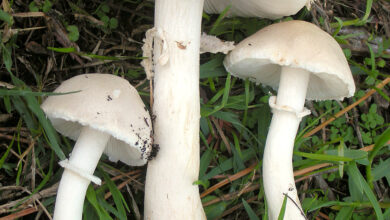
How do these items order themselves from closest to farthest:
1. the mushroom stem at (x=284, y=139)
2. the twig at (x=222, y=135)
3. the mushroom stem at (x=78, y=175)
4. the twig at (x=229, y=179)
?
the mushroom stem at (x=78, y=175) → the mushroom stem at (x=284, y=139) → the twig at (x=229, y=179) → the twig at (x=222, y=135)

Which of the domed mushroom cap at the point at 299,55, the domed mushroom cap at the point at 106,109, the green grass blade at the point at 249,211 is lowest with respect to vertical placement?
the green grass blade at the point at 249,211

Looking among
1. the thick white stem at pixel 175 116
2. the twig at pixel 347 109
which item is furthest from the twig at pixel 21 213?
the twig at pixel 347 109

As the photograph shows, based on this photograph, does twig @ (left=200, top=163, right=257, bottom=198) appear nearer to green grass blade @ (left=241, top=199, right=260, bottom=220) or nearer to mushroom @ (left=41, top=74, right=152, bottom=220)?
green grass blade @ (left=241, top=199, right=260, bottom=220)

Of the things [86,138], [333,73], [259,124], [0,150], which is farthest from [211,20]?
[0,150]

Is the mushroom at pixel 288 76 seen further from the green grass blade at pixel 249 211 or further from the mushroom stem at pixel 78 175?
the mushroom stem at pixel 78 175

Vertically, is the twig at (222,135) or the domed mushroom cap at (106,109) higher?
the domed mushroom cap at (106,109)

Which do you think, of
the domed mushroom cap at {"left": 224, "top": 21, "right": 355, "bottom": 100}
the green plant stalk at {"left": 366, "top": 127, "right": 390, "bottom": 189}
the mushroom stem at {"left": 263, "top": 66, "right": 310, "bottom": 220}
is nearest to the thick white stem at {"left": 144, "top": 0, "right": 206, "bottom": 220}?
the domed mushroom cap at {"left": 224, "top": 21, "right": 355, "bottom": 100}

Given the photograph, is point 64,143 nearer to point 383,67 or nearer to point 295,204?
point 295,204
